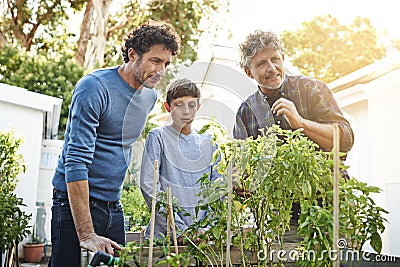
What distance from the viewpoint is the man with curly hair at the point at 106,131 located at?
1.91m

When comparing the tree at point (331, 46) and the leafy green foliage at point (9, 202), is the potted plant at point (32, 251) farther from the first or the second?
the tree at point (331, 46)

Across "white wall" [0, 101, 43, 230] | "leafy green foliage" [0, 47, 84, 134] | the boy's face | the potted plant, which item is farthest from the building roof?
"leafy green foliage" [0, 47, 84, 134]

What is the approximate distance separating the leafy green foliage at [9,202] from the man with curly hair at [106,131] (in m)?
2.08

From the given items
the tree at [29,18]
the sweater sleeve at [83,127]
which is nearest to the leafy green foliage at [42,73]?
the tree at [29,18]

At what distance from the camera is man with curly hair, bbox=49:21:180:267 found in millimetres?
1909

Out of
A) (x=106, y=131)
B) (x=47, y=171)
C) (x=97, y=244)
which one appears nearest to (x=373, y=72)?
(x=106, y=131)

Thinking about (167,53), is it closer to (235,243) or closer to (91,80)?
(91,80)

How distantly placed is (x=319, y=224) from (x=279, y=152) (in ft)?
0.90

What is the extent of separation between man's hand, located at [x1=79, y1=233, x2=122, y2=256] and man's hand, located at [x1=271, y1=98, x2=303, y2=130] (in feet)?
2.53

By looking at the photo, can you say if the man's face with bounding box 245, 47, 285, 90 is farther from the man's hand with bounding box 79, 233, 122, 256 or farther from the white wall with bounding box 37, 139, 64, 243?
the white wall with bounding box 37, 139, 64, 243

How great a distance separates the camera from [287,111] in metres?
1.84

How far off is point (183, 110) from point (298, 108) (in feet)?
1.74

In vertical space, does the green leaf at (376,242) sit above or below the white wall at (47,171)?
below

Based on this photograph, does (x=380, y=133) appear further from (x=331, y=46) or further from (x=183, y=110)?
(x=331, y=46)
